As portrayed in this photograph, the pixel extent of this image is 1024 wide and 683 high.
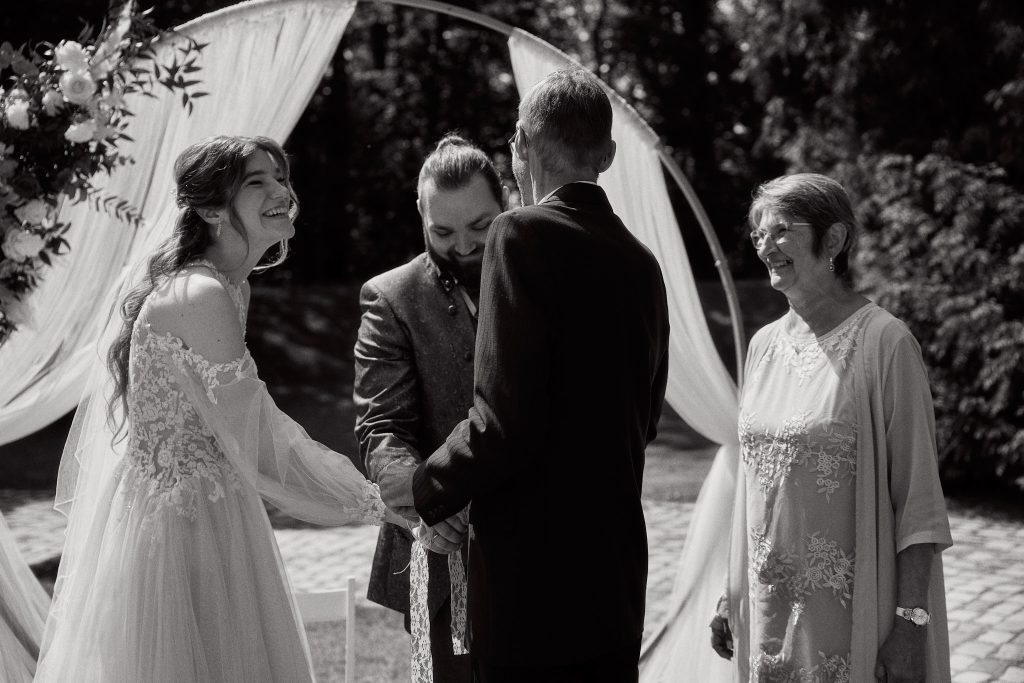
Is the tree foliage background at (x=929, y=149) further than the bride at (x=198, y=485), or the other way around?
the tree foliage background at (x=929, y=149)

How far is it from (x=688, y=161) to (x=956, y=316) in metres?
15.6

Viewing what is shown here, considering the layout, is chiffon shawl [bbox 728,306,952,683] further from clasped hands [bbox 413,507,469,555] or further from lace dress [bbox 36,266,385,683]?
lace dress [bbox 36,266,385,683]

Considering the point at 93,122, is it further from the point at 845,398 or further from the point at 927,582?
the point at 927,582

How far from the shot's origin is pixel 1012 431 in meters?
8.15

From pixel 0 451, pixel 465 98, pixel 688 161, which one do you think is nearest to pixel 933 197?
pixel 0 451

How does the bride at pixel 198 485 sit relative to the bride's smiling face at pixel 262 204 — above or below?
below

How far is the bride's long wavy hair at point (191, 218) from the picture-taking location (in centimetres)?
270

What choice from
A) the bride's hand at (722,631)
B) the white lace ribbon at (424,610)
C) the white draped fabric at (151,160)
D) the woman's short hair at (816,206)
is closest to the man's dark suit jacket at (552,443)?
the white lace ribbon at (424,610)

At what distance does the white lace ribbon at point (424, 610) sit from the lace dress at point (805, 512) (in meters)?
0.83

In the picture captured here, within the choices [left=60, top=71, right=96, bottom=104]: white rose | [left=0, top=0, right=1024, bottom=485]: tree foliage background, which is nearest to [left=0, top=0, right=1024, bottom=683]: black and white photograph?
[left=60, top=71, right=96, bottom=104]: white rose

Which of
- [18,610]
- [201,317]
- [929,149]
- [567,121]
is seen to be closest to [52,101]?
[201,317]

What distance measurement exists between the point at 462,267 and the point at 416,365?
29cm

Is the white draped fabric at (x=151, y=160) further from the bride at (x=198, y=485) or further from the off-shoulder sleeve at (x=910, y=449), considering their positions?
the off-shoulder sleeve at (x=910, y=449)

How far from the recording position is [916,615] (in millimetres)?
2545
